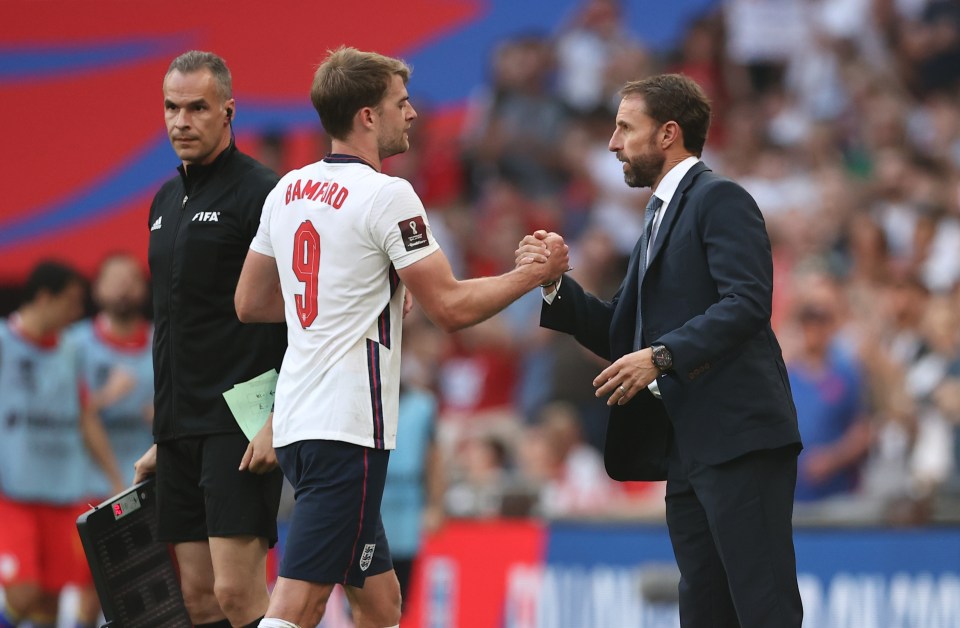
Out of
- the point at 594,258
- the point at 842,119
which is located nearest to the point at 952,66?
the point at 842,119

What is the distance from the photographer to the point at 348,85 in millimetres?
5352

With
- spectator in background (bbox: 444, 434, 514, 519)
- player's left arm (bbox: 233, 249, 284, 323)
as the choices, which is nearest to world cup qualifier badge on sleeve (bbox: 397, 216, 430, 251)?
player's left arm (bbox: 233, 249, 284, 323)

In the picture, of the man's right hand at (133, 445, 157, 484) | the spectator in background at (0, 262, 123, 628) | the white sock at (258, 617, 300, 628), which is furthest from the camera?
the spectator in background at (0, 262, 123, 628)

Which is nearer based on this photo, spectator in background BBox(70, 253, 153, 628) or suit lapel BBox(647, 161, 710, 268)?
suit lapel BBox(647, 161, 710, 268)

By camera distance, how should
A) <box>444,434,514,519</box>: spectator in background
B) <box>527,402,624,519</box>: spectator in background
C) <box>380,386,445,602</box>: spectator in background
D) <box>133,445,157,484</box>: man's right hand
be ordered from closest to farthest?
<box>133,445,157,484</box>: man's right hand
<box>380,386,445,602</box>: spectator in background
<box>444,434,514,519</box>: spectator in background
<box>527,402,624,519</box>: spectator in background

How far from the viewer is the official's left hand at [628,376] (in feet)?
17.0

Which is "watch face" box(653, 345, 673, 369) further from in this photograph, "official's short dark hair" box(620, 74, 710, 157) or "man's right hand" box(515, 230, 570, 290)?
"official's short dark hair" box(620, 74, 710, 157)

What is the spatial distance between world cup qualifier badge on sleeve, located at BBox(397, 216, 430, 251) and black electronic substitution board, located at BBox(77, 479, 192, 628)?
184 cm

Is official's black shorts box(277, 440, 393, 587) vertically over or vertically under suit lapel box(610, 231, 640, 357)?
under

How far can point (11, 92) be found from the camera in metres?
16.6

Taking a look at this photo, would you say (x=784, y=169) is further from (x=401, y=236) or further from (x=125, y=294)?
(x=401, y=236)

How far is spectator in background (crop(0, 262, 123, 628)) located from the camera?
986 centimetres

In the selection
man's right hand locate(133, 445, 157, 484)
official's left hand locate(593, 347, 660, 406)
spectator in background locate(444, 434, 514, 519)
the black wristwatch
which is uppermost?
the black wristwatch

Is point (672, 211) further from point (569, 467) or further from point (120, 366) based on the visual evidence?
point (569, 467)
